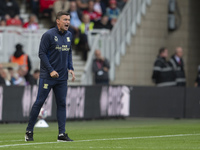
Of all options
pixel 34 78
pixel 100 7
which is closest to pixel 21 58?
pixel 34 78

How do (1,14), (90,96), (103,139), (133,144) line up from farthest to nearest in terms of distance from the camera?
1. (1,14)
2. (90,96)
3. (103,139)
4. (133,144)

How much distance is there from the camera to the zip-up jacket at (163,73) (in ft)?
73.1

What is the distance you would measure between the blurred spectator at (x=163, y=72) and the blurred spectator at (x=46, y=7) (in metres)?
4.26

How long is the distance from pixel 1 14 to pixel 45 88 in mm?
11419

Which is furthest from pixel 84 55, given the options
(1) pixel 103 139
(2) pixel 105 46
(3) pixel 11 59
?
(1) pixel 103 139

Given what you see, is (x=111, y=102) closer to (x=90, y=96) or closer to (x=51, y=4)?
(x=90, y=96)

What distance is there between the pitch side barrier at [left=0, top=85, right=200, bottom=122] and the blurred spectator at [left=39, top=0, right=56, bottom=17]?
4.21 meters

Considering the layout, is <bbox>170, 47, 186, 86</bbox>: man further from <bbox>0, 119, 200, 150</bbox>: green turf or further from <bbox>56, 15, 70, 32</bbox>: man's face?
<bbox>56, 15, 70, 32</bbox>: man's face

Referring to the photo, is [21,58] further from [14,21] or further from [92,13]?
A: [92,13]

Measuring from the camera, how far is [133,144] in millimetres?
11102

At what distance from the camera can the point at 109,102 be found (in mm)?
20984

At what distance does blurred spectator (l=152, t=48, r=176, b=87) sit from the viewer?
2227cm

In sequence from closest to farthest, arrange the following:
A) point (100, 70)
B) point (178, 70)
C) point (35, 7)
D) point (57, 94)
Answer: point (57, 94) < point (100, 70) < point (178, 70) < point (35, 7)

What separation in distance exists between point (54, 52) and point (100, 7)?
44.5 ft
